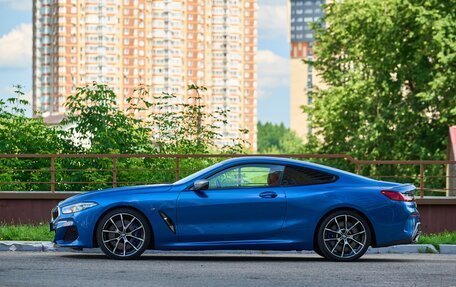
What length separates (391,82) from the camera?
44.6 metres

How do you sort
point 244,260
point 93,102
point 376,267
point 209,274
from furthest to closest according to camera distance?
point 93,102
point 244,260
point 376,267
point 209,274

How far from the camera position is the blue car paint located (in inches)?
589

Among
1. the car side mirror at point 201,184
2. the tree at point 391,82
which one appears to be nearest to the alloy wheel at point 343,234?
the car side mirror at point 201,184

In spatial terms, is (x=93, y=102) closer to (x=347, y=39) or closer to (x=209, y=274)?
(x=209, y=274)

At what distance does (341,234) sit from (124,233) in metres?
2.66

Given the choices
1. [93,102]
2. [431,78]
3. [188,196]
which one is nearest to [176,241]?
[188,196]

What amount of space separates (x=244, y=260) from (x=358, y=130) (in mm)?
31191

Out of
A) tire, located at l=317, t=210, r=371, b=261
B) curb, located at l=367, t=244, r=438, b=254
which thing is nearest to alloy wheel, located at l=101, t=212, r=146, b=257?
tire, located at l=317, t=210, r=371, b=261

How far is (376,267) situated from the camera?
47.1 feet

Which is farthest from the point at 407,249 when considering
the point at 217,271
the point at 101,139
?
the point at 101,139

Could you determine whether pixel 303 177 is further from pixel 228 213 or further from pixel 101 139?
pixel 101 139

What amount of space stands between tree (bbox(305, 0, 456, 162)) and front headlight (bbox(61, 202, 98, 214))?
25.0 metres

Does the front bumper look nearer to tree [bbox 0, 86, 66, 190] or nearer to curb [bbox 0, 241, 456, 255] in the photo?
curb [bbox 0, 241, 456, 255]

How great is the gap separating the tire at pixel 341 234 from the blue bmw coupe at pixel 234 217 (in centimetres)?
1
